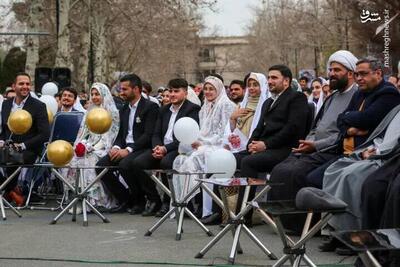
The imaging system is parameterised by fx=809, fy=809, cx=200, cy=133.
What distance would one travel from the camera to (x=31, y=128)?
1239 centimetres

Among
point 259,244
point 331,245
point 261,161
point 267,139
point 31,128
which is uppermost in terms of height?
point 31,128

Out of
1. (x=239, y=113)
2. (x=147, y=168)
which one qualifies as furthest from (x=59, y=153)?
(x=239, y=113)

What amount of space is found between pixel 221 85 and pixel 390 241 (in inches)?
278

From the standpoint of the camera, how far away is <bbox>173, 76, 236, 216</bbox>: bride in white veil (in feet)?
35.6

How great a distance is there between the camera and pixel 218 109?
1135cm

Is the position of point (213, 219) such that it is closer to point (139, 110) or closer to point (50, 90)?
point (139, 110)

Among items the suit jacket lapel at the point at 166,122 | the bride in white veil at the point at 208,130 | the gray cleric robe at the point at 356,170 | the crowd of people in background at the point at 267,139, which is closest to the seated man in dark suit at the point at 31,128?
the crowd of people in background at the point at 267,139

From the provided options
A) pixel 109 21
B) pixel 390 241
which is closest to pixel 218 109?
pixel 390 241

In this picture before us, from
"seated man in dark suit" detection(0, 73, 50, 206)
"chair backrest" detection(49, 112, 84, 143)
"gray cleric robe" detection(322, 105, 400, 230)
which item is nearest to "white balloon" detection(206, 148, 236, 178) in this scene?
"gray cleric robe" detection(322, 105, 400, 230)

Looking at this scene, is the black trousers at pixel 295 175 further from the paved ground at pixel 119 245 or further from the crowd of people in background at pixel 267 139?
the paved ground at pixel 119 245

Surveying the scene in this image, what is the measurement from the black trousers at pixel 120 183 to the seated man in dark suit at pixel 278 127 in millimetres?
2301

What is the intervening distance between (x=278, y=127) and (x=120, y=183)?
124 inches

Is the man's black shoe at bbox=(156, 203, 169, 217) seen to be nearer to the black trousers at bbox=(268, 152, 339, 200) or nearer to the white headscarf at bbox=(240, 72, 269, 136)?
the white headscarf at bbox=(240, 72, 269, 136)

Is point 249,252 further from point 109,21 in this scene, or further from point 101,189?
point 109,21
